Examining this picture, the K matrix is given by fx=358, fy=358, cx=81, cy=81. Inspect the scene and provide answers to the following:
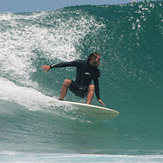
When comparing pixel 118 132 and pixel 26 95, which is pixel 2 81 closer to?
pixel 26 95

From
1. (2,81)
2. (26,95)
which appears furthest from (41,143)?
(2,81)

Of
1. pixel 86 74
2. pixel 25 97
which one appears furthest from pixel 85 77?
pixel 25 97

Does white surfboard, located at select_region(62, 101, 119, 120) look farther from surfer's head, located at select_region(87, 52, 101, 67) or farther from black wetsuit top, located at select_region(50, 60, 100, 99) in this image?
surfer's head, located at select_region(87, 52, 101, 67)

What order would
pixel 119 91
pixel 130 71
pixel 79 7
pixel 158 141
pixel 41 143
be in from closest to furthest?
pixel 41 143
pixel 158 141
pixel 119 91
pixel 130 71
pixel 79 7

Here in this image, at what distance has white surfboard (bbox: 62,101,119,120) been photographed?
682 cm

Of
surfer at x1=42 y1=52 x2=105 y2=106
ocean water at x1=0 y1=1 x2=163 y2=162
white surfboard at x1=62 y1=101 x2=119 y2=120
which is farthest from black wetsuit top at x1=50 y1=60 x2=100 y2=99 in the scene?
ocean water at x1=0 y1=1 x2=163 y2=162

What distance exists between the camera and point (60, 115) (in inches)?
278

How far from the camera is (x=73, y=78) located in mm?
10062

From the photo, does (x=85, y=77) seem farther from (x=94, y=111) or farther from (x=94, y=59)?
(x=94, y=111)

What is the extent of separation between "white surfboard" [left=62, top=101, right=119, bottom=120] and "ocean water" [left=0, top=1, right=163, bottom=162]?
159 mm

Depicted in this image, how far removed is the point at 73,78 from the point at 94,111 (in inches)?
125

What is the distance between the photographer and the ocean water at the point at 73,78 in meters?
5.40

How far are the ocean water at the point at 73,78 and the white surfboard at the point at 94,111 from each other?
0.52 feet

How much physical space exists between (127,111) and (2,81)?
9.99 ft
